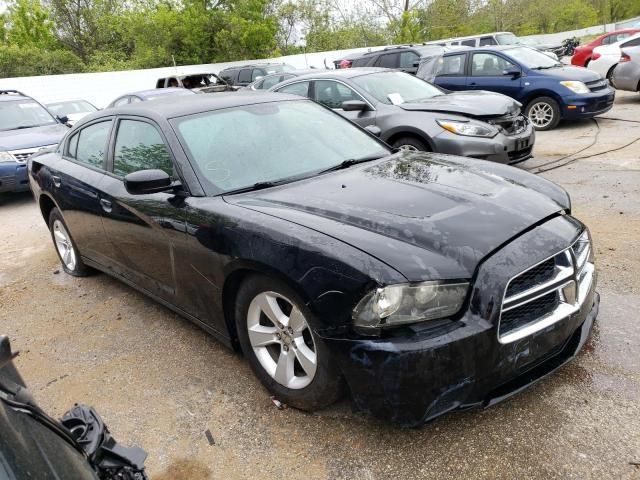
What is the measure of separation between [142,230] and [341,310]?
176 cm

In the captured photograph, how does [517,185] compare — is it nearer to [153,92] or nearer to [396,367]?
[396,367]

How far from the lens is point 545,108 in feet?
31.0

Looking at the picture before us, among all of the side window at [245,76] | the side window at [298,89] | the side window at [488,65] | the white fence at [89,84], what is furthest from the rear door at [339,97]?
the white fence at [89,84]

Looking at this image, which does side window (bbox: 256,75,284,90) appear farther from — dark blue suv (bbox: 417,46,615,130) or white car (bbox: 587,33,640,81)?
white car (bbox: 587,33,640,81)

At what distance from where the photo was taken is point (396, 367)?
2086 mm

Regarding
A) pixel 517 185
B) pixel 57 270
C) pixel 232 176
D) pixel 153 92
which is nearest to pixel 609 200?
pixel 517 185

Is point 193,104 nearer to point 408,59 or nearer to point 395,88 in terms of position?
point 395,88

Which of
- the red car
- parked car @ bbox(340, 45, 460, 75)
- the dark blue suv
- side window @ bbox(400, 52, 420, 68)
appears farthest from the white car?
side window @ bbox(400, 52, 420, 68)

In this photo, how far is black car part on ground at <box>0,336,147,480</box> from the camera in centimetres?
111

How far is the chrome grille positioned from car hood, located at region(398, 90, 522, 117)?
13.9 ft

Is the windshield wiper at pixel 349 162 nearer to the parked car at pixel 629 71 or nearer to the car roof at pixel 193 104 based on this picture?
the car roof at pixel 193 104

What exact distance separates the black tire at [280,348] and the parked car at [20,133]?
21.9ft

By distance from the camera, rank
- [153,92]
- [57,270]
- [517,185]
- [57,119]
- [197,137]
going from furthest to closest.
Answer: [153,92], [57,119], [57,270], [197,137], [517,185]

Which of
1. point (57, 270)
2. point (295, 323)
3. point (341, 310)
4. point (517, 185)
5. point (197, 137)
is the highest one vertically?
point (197, 137)
